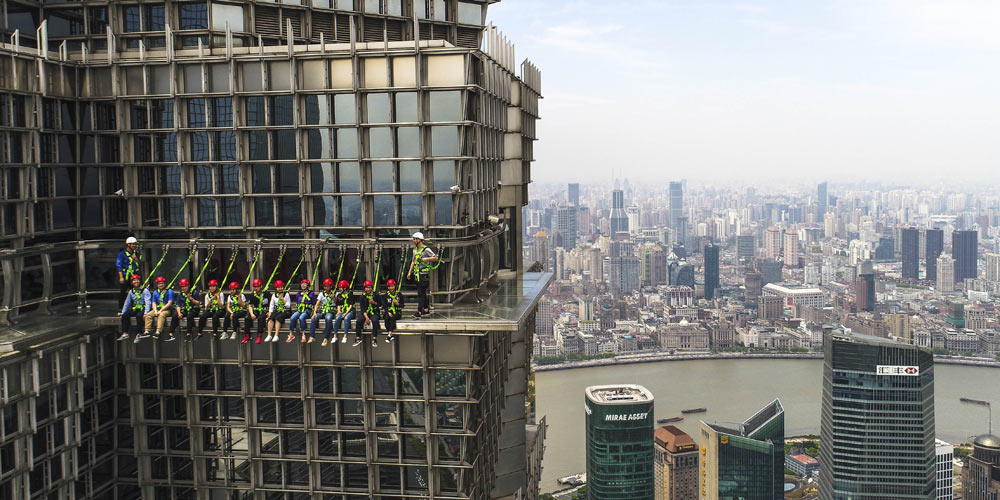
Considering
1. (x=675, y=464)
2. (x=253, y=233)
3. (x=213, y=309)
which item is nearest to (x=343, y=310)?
(x=213, y=309)

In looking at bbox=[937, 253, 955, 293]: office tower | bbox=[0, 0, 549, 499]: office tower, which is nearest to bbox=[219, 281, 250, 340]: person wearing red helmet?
bbox=[0, 0, 549, 499]: office tower

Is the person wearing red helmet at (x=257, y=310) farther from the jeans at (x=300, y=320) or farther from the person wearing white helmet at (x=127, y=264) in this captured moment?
the person wearing white helmet at (x=127, y=264)

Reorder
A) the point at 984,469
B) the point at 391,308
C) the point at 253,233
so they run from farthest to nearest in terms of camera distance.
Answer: the point at 984,469 < the point at 253,233 < the point at 391,308

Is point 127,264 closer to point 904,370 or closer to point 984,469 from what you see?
point 904,370

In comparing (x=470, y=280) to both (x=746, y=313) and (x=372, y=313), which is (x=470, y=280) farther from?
(x=746, y=313)

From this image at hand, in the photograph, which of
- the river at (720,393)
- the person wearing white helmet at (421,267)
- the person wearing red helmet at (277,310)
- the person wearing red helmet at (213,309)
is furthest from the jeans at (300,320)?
the river at (720,393)

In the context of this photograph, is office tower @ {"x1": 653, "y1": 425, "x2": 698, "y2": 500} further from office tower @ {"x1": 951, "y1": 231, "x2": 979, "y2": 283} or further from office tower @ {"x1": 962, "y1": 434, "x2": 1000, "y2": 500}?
office tower @ {"x1": 951, "y1": 231, "x2": 979, "y2": 283}

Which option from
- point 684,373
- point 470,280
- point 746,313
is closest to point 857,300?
point 746,313
